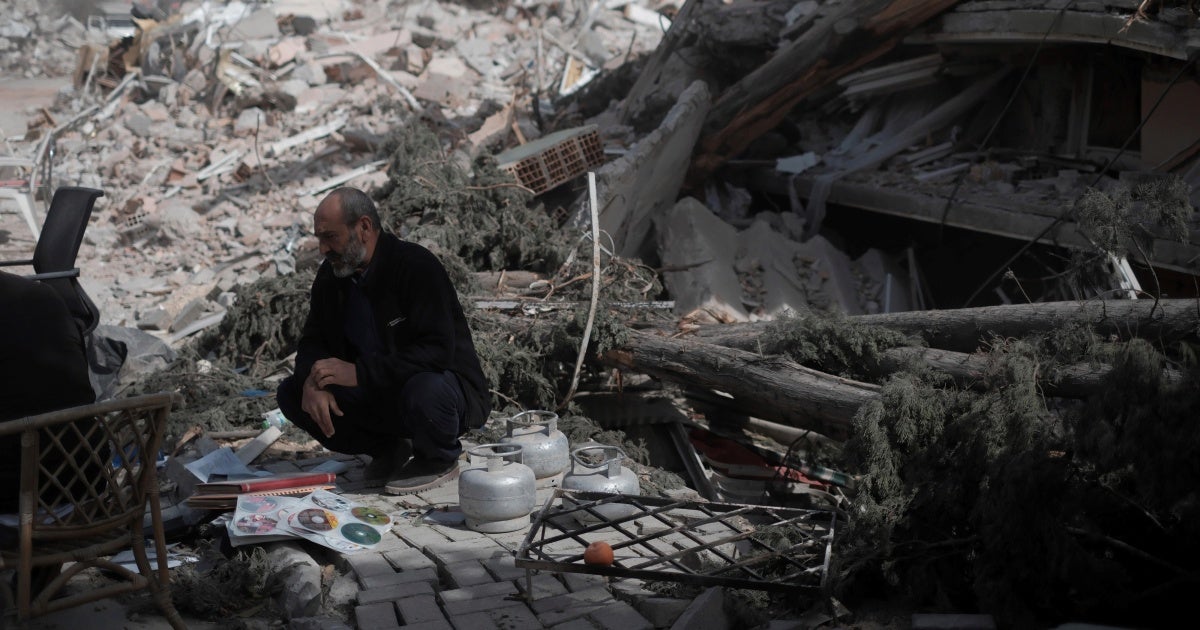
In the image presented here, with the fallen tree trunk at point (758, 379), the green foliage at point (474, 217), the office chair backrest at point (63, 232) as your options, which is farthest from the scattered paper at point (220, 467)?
the green foliage at point (474, 217)

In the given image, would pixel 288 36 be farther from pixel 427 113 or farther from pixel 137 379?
pixel 137 379

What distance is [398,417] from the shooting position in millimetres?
4648

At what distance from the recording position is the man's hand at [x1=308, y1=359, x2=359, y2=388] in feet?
14.8

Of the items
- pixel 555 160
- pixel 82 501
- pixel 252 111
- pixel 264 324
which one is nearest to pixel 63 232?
pixel 264 324

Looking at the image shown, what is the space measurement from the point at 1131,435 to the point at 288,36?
594 inches

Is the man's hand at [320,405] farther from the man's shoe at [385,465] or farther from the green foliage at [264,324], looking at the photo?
the green foliage at [264,324]

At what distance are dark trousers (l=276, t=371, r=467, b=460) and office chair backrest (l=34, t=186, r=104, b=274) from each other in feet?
4.81

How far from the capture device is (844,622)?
3.39 metres

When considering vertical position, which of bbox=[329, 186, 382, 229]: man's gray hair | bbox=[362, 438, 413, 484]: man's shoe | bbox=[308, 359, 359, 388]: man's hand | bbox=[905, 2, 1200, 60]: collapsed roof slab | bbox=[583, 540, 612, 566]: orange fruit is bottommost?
bbox=[362, 438, 413, 484]: man's shoe

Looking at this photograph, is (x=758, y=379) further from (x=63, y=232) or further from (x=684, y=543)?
(x=63, y=232)

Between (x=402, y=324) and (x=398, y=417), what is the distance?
0.43m

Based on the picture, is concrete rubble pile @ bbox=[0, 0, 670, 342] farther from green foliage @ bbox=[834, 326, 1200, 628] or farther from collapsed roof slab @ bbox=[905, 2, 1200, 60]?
green foliage @ bbox=[834, 326, 1200, 628]

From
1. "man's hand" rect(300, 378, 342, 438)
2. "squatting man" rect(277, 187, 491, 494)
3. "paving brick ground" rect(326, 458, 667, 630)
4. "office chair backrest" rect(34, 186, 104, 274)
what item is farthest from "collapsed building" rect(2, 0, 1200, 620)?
"man's hand" rect(300, 378, 342, 438)

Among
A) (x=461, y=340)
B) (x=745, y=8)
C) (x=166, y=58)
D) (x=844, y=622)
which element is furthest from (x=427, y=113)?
(x=844, y=622)
